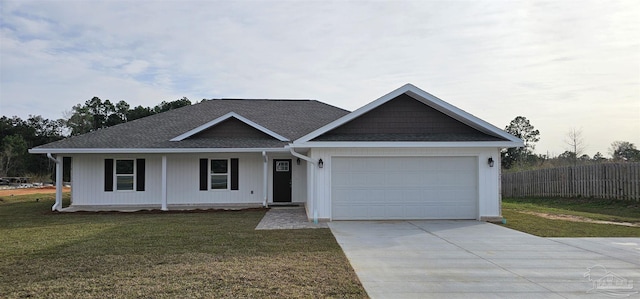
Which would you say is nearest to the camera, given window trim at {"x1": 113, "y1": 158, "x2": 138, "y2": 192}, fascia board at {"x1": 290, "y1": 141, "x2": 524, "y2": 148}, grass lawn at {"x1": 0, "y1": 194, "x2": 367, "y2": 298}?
grass lawn at {"x1": 0, "y1": 194, "x2": 367, "y2": 298}

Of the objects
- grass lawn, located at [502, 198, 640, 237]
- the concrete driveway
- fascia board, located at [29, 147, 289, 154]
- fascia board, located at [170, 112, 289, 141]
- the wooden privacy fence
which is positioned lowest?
grass lawn, located at [502, 198, 640, 237]

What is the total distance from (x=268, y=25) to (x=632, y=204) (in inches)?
588

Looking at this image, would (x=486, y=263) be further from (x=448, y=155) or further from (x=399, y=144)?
(x=448, y=155)

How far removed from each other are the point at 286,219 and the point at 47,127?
54.1 m

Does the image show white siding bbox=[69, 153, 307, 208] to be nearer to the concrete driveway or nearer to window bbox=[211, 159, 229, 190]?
window bbox=[211, 159, 229, 190]

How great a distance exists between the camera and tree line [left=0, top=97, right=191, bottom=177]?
4375cm

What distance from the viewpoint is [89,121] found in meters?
51.8

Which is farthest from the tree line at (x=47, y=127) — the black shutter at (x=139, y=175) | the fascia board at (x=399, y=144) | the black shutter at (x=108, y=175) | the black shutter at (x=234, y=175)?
the fascia board at (x=399, y=144)

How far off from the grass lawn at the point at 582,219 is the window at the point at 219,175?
10098 millimetres

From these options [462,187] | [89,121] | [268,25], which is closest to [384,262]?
[462,187]

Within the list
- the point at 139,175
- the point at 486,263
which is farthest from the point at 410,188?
the point at 139,175

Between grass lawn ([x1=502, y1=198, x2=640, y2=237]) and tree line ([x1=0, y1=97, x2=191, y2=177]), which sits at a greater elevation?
tree line ([x1=0, y1=97, x2=191, y2=177])

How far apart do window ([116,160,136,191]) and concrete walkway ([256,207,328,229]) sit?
561 cm

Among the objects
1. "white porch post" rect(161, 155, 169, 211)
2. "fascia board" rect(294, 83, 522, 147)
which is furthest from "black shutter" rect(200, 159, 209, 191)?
"fascia board" rect(294, 83, 522, 147)
